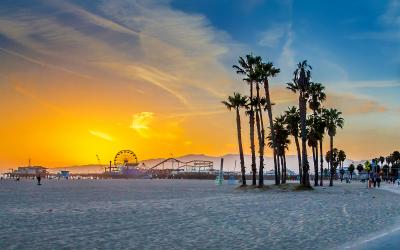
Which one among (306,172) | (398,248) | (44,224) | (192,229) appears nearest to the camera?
(398,248)

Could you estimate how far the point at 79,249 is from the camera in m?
16.6

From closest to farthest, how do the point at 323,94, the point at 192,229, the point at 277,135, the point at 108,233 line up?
the point at 108,233 < the point at 192,229 < the point at 323,94 < the point at 277,135

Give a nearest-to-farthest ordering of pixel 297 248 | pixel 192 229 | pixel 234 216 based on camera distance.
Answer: pixel 297 248
pixel 192 229
pixel 234 216

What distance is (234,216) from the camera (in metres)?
29.2

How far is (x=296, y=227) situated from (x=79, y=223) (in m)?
10.7

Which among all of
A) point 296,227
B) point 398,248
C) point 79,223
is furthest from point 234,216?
point 398,248

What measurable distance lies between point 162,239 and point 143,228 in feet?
12.9

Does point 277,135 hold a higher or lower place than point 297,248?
higher

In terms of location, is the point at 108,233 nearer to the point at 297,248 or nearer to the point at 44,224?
the point at 44,224

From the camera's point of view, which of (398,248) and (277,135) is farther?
(277,135)

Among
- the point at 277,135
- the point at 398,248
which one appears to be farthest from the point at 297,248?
the point at 277,135

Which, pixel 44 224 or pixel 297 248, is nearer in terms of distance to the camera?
pixel 297 248

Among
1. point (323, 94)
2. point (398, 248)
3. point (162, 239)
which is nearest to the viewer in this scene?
point (398, 248)

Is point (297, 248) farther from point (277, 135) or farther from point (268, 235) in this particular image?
point (277, 135)
